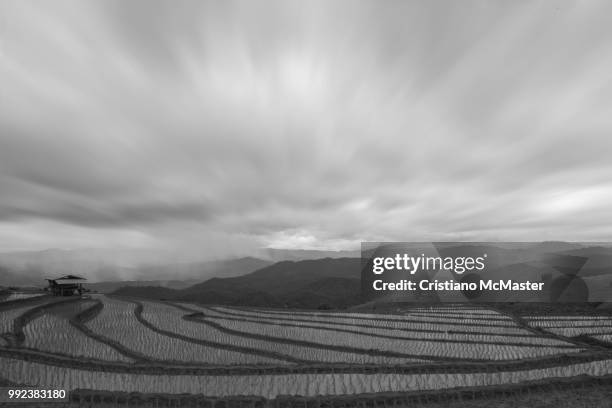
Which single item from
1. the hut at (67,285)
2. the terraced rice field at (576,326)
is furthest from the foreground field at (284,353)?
the hut at (67,285)

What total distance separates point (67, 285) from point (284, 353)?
116 ft

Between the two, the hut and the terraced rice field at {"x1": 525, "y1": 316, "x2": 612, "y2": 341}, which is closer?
the terraced rice field at {"x1": 525, "y1": 316, "x2": 612, "y2": 341}

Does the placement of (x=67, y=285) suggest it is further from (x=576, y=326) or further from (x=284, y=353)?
(x=576, y=326)

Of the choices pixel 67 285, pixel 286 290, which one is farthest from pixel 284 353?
pixel 286 290

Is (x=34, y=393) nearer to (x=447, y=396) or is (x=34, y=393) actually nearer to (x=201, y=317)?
(x=447, y=396)

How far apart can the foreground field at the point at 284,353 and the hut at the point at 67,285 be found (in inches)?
459

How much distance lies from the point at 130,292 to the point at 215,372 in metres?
70.8

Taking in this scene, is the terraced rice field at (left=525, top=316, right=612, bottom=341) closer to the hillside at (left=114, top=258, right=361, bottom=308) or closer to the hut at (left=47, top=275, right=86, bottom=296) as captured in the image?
the hillside at (left=114, top=258, right=361, bottom=308)

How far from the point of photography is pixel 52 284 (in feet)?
133

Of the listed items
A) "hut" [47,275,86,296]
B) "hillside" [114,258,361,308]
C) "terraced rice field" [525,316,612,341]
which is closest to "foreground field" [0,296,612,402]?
"terraced rice field" [525,316,612,341]

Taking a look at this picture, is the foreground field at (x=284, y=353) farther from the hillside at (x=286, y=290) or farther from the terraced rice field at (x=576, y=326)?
the hillside at (x=286, y=290)

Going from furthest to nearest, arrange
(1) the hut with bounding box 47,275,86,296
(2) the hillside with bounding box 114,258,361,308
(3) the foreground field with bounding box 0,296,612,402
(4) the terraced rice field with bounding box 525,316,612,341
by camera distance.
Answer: (2) the hillside with bounding box 114,258,361,308, (1) the hut with bounding box 47,275,86,296, (4) the terraced rice field with bounding box 525,316,612,341, (3) the foreground field with bounding box 0,296,612,402

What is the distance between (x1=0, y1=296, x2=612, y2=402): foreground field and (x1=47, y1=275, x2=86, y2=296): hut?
11.7m

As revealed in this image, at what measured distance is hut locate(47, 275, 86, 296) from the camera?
→ 39.5 meters
